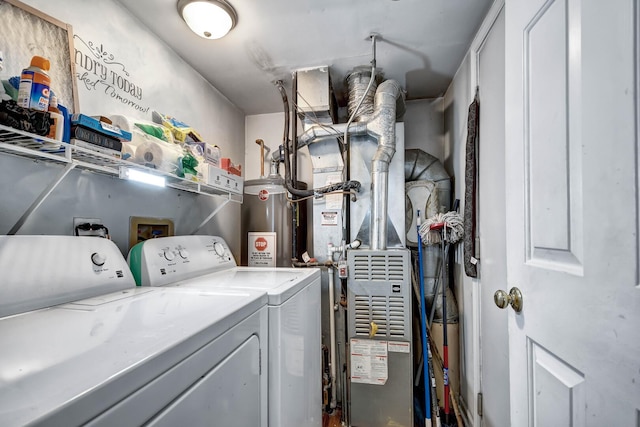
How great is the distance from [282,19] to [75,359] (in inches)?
67.9

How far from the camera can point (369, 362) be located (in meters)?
1.83

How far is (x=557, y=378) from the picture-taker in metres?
0.69

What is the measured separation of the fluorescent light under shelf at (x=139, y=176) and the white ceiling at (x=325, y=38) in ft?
3.10

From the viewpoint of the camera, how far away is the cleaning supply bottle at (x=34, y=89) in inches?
31.0

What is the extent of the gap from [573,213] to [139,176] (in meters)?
1.40

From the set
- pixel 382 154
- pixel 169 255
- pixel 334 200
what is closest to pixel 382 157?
pixel 382 154

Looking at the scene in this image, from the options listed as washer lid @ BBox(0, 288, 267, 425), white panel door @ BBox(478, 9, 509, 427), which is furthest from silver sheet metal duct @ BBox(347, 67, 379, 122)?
washer lid @ BBox(0, 288, 267, 425)

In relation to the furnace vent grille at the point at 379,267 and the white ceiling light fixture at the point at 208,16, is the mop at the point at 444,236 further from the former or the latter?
the white ceiling light fixture at the point at 208,16

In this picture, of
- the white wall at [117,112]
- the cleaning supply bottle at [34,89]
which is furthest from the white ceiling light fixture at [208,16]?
the cleaning supply bottle at [34,89]

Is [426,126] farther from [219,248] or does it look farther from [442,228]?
[219,248]

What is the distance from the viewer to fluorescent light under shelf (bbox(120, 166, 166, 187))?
104cm

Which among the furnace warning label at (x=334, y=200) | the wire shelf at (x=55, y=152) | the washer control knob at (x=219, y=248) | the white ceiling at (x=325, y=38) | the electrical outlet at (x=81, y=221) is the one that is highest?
the white ceiling at (x=325, y=38)

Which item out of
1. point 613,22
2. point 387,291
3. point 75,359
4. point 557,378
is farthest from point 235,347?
point 387,291

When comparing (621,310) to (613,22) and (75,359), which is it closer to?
(613,22)
